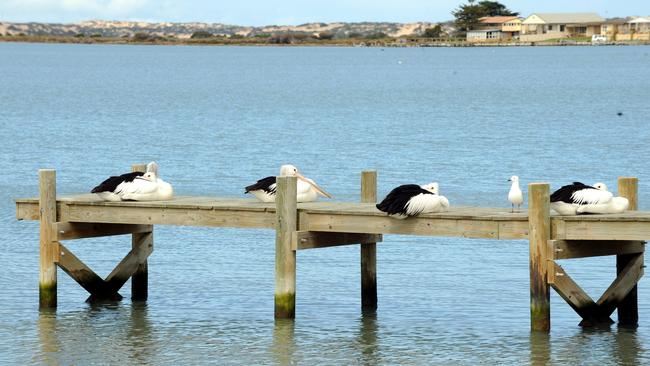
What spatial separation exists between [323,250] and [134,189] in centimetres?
694

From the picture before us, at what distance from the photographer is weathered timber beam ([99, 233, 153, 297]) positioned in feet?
70.5

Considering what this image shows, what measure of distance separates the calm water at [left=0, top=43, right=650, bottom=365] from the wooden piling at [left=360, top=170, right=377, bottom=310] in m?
0.32

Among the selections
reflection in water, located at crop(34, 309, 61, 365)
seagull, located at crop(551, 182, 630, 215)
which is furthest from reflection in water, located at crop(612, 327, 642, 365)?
reflection in water, located at crop(34, 309, 61, 365)

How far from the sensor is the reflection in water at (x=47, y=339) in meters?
18.5

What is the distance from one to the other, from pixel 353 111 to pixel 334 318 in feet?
192

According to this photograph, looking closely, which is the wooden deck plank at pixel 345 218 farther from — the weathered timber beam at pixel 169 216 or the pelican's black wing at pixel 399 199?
the pelican's black wing at pixel 399 199

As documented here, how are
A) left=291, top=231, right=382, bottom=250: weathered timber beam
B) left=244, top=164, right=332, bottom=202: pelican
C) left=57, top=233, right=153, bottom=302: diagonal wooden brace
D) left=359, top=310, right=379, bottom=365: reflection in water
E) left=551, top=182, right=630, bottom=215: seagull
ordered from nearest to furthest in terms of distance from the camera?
left=551, top=182, right=630, bottom=215: seagull
left=359, top=310, right=379, bottom=365: reflection in water
left=291, top=231, right=382, bottom=250: weathered timber beam
left=244, top=164, right=332, bottom=202: pelican
left=57, top=233, right=153, bottom=302: diagonal wooden brace

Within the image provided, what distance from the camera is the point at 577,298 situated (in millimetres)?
18938

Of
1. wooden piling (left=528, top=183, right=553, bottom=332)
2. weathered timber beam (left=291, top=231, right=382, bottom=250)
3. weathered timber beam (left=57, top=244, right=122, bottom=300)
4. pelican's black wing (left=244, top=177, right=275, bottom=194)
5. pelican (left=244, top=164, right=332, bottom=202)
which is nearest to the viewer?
wooden piling (left=528, top=183, right=553, bottom=332)

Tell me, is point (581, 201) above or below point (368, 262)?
above

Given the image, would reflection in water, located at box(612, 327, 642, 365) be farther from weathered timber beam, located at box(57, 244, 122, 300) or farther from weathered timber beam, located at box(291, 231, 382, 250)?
weathered timber beam, located at box(57, 244, 122, 300)

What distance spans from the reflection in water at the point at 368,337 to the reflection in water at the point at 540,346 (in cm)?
182

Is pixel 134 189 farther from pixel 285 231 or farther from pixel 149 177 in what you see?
pixel 285 231

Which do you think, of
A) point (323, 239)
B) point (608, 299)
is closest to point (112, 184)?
point (323, 239)
